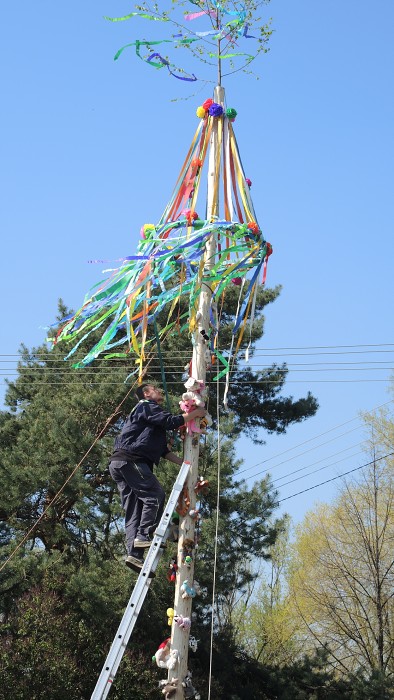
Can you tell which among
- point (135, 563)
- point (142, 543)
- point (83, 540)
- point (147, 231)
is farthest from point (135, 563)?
point (83, 540)

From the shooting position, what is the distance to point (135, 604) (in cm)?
543

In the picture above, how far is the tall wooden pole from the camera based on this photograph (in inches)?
222

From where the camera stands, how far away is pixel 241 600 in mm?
23125

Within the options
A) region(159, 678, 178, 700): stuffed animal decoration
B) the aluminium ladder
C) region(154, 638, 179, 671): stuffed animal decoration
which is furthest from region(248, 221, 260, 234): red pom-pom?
region(159, 678, 178, 700): stuffed animal decoration

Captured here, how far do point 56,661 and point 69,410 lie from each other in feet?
13.8

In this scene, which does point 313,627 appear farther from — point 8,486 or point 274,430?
point 8,486

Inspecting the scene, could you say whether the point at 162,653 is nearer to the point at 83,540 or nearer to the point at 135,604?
the point at 135,604

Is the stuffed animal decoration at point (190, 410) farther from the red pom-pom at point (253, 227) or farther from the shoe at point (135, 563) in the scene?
the red pom-pom at point (253, 227)

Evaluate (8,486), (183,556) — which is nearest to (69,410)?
(8,486)

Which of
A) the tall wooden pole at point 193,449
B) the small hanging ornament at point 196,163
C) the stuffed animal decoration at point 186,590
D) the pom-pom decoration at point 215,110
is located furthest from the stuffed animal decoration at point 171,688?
the pom-pom decoration at point 215,110

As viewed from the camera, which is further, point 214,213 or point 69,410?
point 69,410

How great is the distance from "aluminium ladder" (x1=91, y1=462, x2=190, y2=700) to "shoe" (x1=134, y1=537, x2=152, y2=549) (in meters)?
0.09

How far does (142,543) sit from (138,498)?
30 centimetres

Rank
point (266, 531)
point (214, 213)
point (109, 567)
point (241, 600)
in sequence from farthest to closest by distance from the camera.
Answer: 1. point (241, 600)
2. point (266, 531)
3. point (109, 567)
4. point (214, 213)
